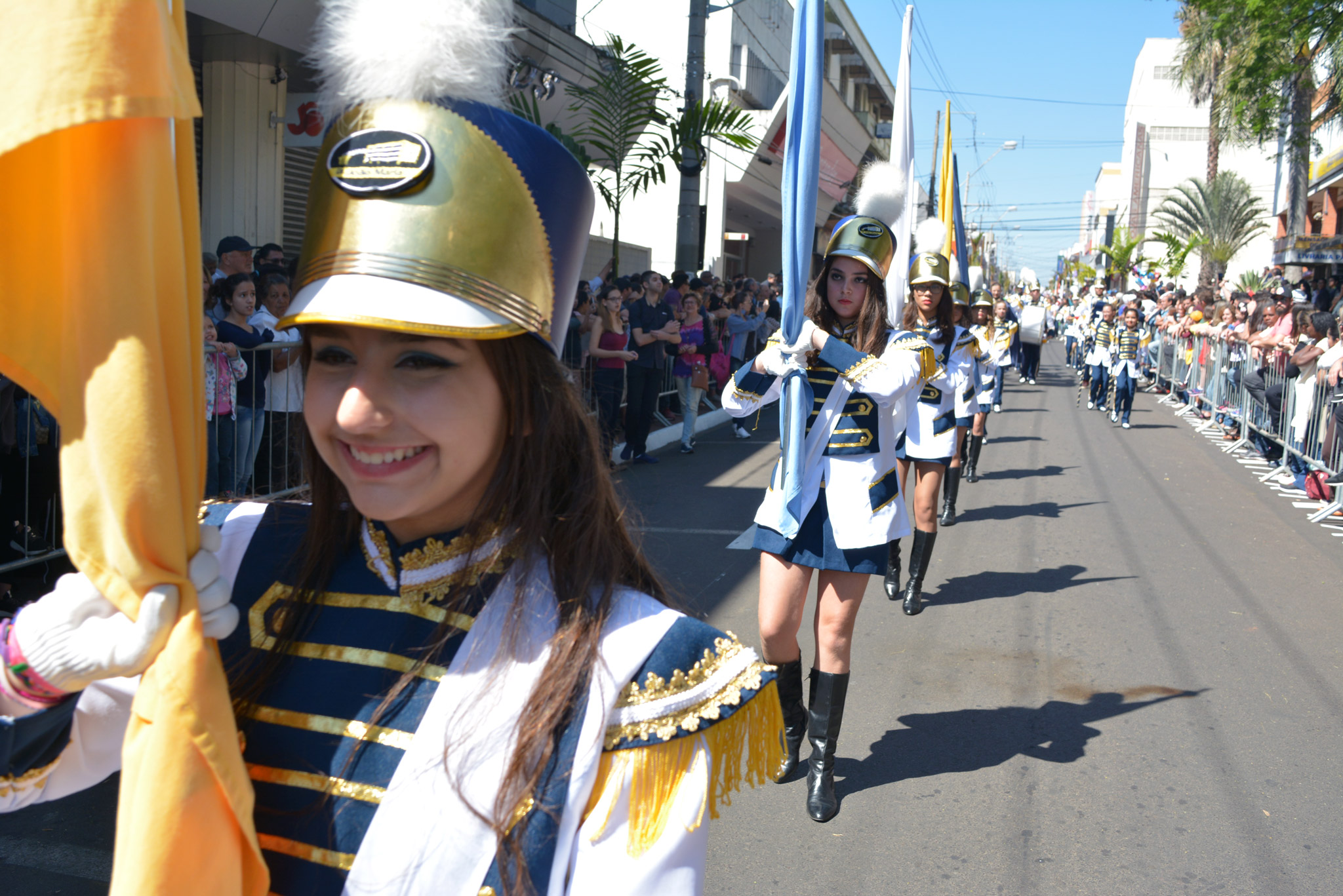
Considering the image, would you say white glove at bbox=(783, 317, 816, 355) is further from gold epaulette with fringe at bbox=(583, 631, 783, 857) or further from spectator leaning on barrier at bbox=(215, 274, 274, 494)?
spectator leaning on barrier at bbox=(215, 274, 274, 494)

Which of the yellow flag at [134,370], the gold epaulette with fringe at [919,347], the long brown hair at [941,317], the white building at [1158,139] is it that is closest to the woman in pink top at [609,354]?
the long brown hair at [941,317]

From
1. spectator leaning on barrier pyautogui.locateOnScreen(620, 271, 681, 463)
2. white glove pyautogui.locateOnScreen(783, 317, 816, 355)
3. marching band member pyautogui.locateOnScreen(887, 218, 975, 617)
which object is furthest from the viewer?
spectator leaning on barrier pyautogui.locateOnScreen(620, 271, 681, 463)

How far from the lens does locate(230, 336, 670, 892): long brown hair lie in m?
1.28

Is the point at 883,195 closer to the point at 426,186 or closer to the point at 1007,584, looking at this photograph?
the point at 426,186

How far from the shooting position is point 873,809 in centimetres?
397

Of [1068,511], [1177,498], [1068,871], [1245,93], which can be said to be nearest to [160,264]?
[1068,871]

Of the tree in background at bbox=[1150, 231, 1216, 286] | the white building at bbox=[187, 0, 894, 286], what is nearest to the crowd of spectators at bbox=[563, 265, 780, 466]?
the white building at bbox=[187, 0, 894, 286]

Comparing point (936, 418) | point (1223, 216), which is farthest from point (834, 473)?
point (1223, 216)

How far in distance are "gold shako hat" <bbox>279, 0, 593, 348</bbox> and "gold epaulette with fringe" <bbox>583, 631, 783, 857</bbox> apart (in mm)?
460

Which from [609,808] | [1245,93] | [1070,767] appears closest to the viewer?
[609,808]

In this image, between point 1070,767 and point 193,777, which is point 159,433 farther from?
point 1070,767

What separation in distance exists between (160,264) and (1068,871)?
11.2 feet

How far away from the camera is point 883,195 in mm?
4387

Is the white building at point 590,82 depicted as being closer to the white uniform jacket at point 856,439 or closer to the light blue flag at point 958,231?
the light blue flag at point 958,231
